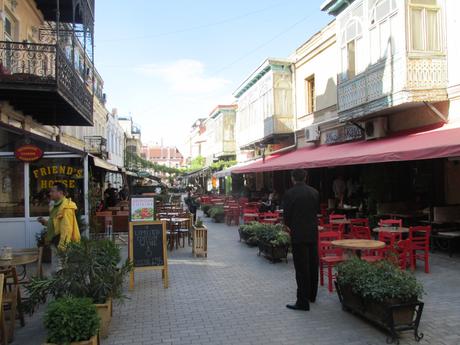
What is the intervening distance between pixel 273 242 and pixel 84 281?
191 inches

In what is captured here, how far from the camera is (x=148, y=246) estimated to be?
7258 mm

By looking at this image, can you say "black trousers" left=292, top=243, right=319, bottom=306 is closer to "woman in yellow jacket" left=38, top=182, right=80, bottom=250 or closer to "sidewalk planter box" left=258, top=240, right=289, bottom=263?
"woman in yellow jacket" left=38, top=182, right=80, bottom=250

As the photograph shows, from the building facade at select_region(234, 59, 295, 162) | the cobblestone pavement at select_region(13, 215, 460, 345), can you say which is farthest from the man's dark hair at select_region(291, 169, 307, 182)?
the building facade at select_region(234, 59, 295, 162)

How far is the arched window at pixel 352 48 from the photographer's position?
13.6 m

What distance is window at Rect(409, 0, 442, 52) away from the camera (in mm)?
11109

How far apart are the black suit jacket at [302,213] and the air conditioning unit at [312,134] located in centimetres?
1248

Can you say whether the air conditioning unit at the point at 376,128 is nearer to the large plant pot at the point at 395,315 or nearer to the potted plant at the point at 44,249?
the large plant pot at the point at 395,315

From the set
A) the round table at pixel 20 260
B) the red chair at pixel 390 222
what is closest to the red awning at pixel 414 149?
the red chair at pixel 390 222

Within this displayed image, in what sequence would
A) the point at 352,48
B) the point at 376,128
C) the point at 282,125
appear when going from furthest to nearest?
1. the point at 282,125
2. the point at 352,48
3. the point at 376,128

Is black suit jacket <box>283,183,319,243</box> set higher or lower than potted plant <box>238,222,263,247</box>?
higher

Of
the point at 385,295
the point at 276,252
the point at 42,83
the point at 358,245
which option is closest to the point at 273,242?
the point at 276,252

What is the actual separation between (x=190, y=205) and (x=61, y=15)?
8243 millimetres

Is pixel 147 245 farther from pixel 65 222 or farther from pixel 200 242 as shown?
pixel 200 242

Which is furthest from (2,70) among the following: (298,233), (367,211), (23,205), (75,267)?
(367,211)
